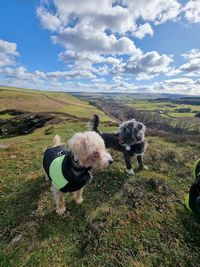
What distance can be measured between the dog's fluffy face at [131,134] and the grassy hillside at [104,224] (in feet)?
4.78

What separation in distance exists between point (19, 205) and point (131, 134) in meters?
5.40

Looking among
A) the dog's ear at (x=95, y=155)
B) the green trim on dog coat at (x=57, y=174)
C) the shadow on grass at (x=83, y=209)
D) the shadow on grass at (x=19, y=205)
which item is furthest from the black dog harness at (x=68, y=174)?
the shadow on grass at (x=19, y=205)

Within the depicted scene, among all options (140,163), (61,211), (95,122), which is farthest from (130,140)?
(61,211)

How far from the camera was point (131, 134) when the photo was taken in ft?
32.1

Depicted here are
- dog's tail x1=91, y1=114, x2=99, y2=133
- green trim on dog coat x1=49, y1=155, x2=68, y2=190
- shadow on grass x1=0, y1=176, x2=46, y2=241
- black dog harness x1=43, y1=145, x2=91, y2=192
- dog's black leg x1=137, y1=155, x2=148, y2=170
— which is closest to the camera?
black dog harness x1=43, y1=145, x2=91, y2=192

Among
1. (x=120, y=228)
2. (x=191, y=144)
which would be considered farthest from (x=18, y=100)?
(x=120, y=228)

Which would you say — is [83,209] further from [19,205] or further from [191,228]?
[191,228]

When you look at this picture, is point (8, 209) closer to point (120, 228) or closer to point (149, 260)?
point (120, 228)

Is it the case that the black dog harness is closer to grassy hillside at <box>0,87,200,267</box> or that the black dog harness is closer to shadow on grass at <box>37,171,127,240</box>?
shadow on grass at <box>37,171,127,240</box>

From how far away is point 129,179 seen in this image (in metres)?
9.23

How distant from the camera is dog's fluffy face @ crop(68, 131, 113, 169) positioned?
609 centimetres

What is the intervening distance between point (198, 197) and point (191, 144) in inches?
395

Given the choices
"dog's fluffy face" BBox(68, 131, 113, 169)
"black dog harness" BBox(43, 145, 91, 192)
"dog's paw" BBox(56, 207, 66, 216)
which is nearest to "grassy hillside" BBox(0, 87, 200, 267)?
"dog's paw" BBox(56, 207, 66, 216)

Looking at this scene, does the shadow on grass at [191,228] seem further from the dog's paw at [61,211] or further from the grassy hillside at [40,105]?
the grassy hillside at [40,105]
